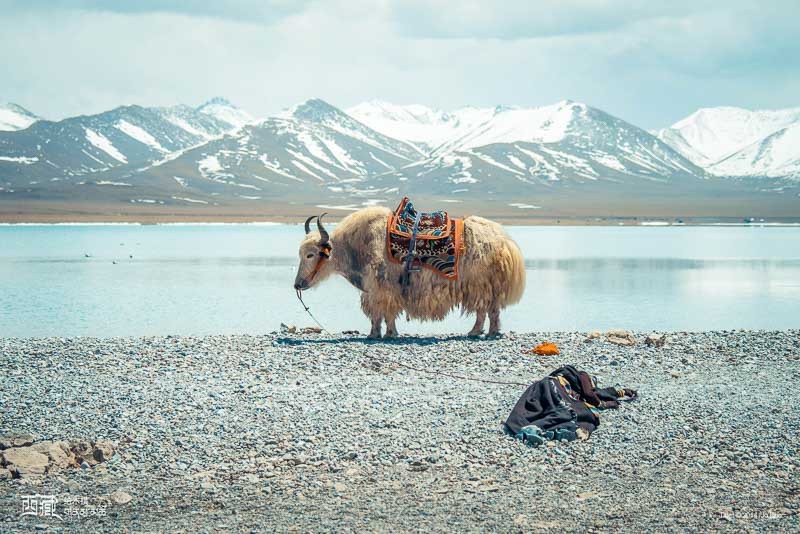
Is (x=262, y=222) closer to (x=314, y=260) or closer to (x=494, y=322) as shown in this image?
(x=314, y=260)

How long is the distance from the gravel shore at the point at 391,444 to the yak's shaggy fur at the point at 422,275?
1.56 metres

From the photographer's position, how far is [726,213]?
161750mm

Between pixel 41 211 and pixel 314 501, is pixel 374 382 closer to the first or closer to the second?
pixel 314 501

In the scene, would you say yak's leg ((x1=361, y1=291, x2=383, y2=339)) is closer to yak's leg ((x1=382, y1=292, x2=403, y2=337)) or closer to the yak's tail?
yak's leg ((x1=382, y1=292, x2=403, y2=337))

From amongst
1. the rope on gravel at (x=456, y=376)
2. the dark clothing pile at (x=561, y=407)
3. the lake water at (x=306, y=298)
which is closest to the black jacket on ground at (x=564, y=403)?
the dark clothing pile at (x=561, y=407)

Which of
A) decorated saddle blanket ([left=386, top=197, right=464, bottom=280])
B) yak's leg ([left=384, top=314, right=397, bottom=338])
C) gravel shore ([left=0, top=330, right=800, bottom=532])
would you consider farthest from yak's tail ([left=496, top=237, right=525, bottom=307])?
gravel shore ([left=0, top=330, right=800, bottom=532])

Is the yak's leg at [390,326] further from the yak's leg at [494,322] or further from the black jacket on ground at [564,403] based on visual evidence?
the black jacket on ground at [564,403]

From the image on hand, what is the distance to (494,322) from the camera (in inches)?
503

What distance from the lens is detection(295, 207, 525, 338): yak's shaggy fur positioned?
12328 mm

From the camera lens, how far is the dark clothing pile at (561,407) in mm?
7043

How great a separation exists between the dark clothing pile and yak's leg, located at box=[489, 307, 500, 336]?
4.38m

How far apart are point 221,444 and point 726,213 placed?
16805cm

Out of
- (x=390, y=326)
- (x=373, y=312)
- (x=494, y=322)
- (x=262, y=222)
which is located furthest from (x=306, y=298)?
(x=262, y=222)

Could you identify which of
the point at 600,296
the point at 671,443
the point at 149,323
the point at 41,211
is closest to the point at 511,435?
the point at 671,443
